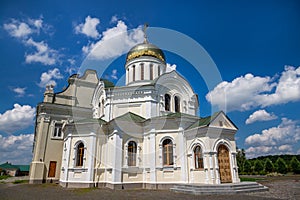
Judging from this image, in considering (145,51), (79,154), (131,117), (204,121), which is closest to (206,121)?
(204,121)

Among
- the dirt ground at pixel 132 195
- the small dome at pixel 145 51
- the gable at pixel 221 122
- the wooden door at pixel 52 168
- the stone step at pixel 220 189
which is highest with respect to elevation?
the small dome at pixel 145 51

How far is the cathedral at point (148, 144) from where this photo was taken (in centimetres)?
1406

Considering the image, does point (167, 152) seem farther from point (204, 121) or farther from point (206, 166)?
point (204, 121)

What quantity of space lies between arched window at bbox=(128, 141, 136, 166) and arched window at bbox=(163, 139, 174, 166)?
220 cm

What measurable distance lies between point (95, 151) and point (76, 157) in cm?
165

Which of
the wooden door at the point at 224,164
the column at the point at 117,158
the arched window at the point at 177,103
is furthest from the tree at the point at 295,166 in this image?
the column at the point at 117,158

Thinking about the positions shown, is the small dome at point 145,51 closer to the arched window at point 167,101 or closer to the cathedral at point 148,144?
the cathedral at point 148,144

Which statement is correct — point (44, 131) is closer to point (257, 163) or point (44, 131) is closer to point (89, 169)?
point (89, 169)

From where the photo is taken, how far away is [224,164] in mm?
14000

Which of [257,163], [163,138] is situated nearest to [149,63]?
[163,138]

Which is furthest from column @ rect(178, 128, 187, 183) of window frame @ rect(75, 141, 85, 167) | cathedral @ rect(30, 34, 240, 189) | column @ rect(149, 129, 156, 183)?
window frame @ rect(75, 141, 85, 167)

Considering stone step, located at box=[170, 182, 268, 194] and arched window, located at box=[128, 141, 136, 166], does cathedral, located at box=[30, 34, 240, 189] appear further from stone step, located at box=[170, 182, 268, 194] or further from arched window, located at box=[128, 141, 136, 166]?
stone step, located at box=[170, 182, 268, 194]

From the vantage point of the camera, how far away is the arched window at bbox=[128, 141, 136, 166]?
15.2 m

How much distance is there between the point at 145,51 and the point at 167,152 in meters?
11.0
